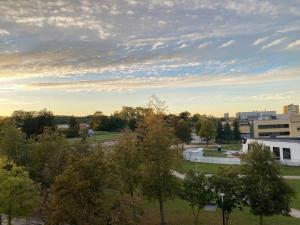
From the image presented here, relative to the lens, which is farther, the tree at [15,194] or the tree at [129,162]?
Answer: the tree at [129,162]

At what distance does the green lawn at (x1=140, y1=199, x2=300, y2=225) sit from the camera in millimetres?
30155

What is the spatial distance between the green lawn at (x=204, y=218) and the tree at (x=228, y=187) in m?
3.10

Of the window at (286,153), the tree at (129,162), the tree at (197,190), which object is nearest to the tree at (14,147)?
the tree at (129,162)

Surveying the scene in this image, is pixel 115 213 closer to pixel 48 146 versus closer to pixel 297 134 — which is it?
pixel 48 146

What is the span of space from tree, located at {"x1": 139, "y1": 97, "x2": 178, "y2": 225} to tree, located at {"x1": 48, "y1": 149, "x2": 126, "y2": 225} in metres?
11.5

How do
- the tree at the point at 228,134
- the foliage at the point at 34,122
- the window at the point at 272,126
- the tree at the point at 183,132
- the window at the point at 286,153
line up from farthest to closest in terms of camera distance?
1. the tree at the point at 228,134
2. the window at the point at 272,126
3. the tree at the point at 183,132
4. the foliage at the point at 34,122
5. the window at the point at 286,153

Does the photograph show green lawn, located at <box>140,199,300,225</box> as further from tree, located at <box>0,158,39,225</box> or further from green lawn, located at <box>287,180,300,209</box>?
tree, located at <box>0,158,39,225</box>

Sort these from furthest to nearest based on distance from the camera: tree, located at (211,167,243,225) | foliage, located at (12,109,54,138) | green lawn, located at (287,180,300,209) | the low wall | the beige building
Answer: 1. the beige building
2. foliage, located at (12,109,54,138)
3. the low wall
4. green lawn, located at (287,180,300,209)
5. tree, located at (211,167,243,225)

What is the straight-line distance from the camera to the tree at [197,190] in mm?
28328

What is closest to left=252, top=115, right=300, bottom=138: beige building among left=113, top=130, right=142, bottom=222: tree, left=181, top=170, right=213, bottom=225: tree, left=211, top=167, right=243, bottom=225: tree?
left=113, top=130, right=142, bottom=222: tree

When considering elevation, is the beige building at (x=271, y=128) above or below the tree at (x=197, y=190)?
above

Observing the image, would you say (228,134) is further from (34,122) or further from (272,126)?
(34,122)

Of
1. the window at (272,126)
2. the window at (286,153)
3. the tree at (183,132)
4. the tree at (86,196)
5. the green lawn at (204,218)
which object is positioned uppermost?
the window at (272,126)

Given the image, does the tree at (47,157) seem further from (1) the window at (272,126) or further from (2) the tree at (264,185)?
(1) the window at (272,126)
